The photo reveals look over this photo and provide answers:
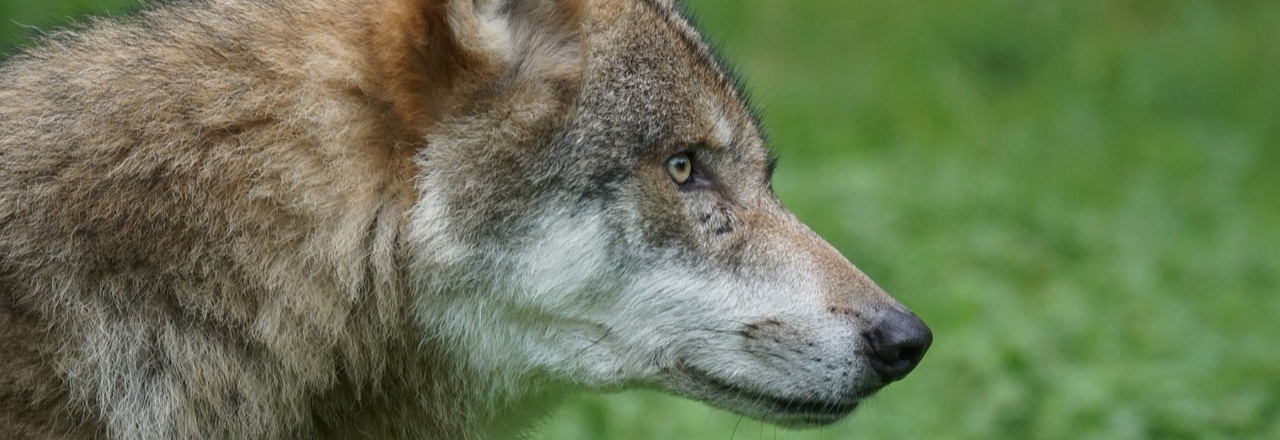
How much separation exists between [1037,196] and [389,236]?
22.0 feet

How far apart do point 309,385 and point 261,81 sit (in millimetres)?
708

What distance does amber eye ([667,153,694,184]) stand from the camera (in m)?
3.42

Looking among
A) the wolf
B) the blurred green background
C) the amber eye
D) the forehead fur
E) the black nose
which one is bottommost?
the wolf

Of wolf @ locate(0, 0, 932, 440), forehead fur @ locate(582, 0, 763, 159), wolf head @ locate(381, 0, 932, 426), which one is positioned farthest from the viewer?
forehead fur @ locate(582, 0, 763, 159)

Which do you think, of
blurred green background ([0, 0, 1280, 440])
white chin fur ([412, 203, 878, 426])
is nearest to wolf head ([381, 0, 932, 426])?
white chin fur ([412, 203, 878, 426])

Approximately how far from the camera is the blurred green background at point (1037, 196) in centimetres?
570

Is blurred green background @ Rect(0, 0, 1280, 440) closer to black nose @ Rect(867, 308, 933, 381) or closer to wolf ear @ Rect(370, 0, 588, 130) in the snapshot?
black nose @ Rect(867, 308, 933, 381)

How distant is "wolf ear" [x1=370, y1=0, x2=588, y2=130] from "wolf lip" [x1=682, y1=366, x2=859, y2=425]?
0.81 meters

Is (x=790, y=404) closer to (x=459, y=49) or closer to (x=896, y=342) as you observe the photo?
(x=896, y=342)

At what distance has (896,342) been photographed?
3.46m

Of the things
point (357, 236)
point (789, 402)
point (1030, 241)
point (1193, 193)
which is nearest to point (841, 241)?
point (1030, 241)

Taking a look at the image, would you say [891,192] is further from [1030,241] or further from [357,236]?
[357,236]

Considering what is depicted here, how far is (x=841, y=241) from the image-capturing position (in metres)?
8.20

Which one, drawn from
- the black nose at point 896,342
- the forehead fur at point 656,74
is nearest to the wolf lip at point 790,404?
the black nose at point 896,342
